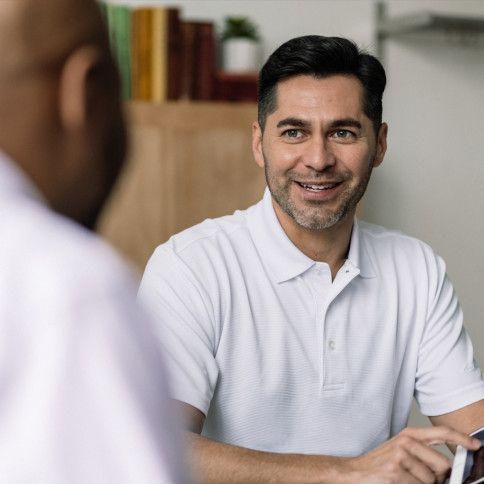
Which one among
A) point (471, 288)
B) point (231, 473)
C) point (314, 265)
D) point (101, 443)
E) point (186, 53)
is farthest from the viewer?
point (471, 288)

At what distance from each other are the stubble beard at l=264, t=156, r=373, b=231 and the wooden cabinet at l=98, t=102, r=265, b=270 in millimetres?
891

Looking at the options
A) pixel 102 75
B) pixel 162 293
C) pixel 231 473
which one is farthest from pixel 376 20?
pixel 102 75

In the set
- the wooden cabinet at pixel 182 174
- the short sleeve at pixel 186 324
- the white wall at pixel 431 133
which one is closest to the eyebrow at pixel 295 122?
the short sleeve at pixel 186 324

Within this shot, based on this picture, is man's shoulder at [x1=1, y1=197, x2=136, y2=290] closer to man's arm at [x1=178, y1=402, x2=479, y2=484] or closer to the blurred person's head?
the blurred person's head

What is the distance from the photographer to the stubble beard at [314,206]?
1.69 m

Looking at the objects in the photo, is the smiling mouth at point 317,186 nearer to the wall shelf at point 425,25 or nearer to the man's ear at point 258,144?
the man's ear at point 258,144

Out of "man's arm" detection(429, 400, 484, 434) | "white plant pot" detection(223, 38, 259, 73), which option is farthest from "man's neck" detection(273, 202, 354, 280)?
"white plant pot" detection(223, 38, 259, 73)

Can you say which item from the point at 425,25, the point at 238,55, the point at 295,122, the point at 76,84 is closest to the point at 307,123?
the point at 295,122

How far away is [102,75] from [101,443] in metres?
0.19

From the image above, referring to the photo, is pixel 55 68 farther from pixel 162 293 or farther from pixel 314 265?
pixel 314 265

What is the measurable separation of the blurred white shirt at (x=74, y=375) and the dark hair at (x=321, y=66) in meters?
1.40

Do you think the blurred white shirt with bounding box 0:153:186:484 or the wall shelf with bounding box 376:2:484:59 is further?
the wall shelf with bounding box 376:2:484:59

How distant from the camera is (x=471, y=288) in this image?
3441mm

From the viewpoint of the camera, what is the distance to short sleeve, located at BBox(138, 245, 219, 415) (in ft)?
4.68
